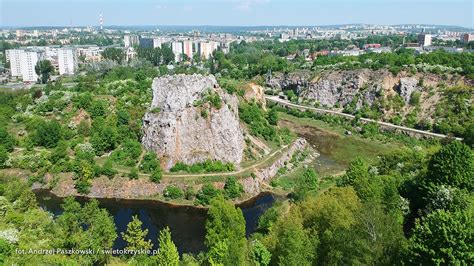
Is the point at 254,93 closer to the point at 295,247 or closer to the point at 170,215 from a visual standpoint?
the point at 170,215

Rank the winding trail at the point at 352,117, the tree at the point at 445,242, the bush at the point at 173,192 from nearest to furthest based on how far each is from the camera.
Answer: the tree at the point at 445,242
the bush at the point at 173,192
the winding trail at the point at 352,117

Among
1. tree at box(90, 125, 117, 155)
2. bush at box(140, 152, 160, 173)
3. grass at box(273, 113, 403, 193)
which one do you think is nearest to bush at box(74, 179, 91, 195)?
tree at box(90, 125, 117, 155)

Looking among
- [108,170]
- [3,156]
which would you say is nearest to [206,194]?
[108,170]

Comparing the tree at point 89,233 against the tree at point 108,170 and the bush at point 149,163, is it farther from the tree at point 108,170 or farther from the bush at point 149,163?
the bush at point 149,163

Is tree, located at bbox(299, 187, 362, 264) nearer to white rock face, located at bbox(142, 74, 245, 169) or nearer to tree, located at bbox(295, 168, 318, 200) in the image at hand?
tree, located at bbox(295, 168, 318, 200)

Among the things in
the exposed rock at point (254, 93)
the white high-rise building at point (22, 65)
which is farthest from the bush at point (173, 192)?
the white high-rise building at point (22, 65)

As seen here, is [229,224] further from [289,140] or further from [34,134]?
[34,134]
